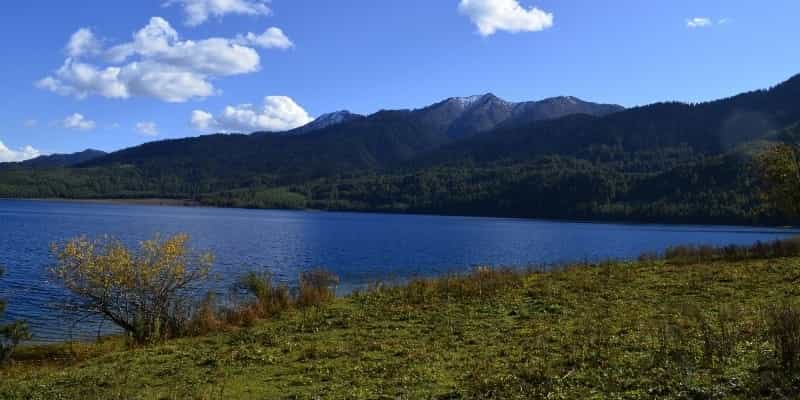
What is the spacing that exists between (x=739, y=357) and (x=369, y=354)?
7123mm

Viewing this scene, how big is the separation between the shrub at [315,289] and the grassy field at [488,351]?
0.86m

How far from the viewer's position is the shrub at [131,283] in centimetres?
2019

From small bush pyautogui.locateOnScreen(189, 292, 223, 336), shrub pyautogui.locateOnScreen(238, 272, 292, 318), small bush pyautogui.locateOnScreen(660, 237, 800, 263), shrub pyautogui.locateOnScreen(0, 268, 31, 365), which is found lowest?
shrub pyautogui.locateOnScreen(0, 268, 31, 365)

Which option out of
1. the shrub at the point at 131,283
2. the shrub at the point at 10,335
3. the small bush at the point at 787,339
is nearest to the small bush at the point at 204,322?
the shrub at the point at 131,283

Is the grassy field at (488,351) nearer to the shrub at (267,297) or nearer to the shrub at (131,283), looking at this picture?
the shrub at (267,297)

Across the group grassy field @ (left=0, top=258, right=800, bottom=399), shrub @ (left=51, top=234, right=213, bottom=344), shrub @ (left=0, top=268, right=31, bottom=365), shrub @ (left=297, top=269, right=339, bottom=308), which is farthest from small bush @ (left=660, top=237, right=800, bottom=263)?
shrub @ (left=0, top=268, right=31, bottom=365)

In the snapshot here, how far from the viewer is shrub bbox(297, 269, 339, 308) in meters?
22.3

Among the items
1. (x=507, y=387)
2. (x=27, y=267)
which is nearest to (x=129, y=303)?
(x=507, y=387)

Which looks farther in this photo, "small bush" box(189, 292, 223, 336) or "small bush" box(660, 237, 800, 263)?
"small bush" box(660, 237, 800, 263)

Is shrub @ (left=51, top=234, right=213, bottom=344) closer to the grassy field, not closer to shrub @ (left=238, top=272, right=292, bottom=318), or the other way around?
the grassy field

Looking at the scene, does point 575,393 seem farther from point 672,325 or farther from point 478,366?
point 672,325

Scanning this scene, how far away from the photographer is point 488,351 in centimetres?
1311

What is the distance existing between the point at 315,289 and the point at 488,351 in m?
11.1

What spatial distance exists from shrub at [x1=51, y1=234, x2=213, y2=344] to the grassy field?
4.64 ft
